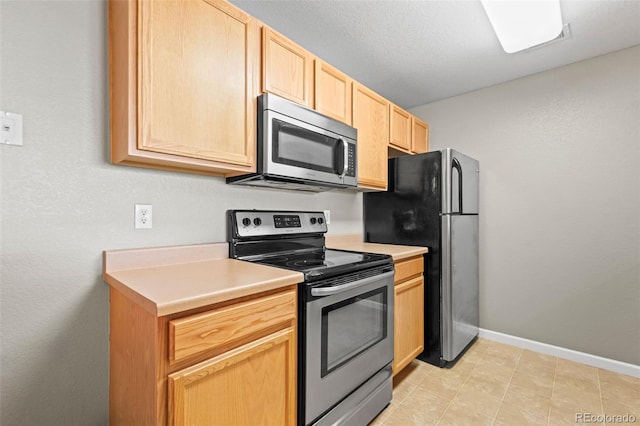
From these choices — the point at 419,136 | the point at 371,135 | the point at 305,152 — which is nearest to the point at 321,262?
the point at 305,152

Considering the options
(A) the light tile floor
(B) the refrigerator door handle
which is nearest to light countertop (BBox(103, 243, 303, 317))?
(A) the light tile floor

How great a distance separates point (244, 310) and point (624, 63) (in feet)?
10.2

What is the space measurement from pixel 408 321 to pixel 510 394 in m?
0.75

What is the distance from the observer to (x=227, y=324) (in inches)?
41.3

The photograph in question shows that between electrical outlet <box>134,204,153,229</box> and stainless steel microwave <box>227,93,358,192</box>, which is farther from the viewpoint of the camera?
stainless steel microwave <box>227,93,358,192</box>

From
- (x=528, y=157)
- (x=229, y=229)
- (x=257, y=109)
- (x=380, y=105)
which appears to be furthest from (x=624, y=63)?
(x=229, y=229)

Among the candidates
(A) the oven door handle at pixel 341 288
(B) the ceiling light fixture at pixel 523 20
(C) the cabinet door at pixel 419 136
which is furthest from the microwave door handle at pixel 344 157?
(C) the cabinet door at pixel 419 136

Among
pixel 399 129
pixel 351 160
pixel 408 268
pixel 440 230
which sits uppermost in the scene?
pixel 399 129

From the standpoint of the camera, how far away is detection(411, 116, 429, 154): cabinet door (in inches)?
115

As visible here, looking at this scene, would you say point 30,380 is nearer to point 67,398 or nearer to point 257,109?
point 67,398

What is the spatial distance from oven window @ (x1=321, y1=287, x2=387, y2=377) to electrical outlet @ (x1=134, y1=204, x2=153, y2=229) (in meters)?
0.92

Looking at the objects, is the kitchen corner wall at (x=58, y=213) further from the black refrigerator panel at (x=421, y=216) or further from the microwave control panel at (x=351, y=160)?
the black refrigerator panel at (x=421, y=216)

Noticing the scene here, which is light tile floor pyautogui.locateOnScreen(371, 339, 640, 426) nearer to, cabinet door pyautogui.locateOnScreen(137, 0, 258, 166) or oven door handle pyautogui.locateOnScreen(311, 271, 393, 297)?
oven door handle pyautogui.locateOnScreen(311, 271, 393, 297)

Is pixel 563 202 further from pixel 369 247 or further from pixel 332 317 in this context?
pixel 332 317
